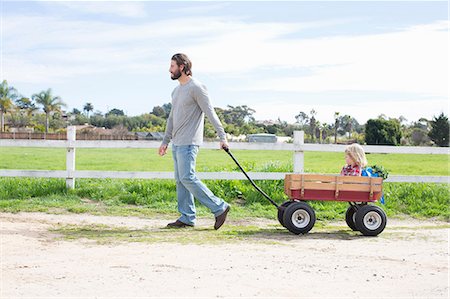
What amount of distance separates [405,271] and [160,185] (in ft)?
20.4

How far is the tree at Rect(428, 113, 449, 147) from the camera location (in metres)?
55.2

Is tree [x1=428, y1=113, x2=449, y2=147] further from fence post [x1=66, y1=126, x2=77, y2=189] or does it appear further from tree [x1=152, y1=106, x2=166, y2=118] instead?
tree [x1=152, y1=106, x2=166, y2=118]

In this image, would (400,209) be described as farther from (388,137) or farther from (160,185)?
(388,137)

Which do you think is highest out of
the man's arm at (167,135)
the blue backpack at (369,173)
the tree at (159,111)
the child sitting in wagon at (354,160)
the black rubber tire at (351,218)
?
the tree at (159,111)

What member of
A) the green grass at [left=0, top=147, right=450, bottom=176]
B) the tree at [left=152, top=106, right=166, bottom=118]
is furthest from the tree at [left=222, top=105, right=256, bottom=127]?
the green grass at [left=0, top=147, right=450, bottom=176]

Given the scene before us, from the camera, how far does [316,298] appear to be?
4965 mm

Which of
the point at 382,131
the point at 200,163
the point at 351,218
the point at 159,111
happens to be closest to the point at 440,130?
the point at 382,131

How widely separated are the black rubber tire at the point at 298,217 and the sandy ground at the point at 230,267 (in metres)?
0.15

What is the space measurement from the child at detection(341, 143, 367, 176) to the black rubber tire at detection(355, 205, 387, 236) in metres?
0.54

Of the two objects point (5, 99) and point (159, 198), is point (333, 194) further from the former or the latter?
A: point (5, 99)

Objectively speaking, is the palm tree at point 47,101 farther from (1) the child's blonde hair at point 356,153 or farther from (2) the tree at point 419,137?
(1) the child's blonde hair at point 356,153

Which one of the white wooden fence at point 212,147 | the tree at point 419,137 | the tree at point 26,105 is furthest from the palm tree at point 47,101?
the white wooden fence at point 212,147

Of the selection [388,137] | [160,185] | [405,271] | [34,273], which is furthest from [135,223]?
[388,137]

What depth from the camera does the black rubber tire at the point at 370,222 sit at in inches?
328
